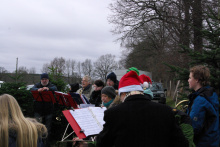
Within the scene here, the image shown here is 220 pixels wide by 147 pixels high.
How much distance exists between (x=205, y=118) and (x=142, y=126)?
145cm

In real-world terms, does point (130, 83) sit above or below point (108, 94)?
above

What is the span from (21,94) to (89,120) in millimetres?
4078

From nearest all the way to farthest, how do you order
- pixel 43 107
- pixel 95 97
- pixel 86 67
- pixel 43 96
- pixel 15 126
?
1. pixel 15 126
2. pixel 95 97
3. pixel 43 96
4. pixel 43 107
5. pixel 86 67

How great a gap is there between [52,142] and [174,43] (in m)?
13.5

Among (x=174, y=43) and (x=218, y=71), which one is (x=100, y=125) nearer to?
(x=218, y=71)

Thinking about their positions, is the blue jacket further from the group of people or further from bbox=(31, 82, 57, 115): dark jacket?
bbox=(31, 82, 57, 115): dark jacket

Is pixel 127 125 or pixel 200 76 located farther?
pixel 200 76

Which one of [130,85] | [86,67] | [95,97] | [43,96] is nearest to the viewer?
[130,85]

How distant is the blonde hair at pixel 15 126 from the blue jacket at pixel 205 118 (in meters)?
1.94

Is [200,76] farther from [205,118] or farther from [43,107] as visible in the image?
[43,107]

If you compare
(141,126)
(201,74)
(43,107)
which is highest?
(201,74)

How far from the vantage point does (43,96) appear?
6.16m

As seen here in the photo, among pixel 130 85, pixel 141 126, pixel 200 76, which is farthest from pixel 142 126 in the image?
pixel 200 76

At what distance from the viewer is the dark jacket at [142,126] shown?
1.94 metres
